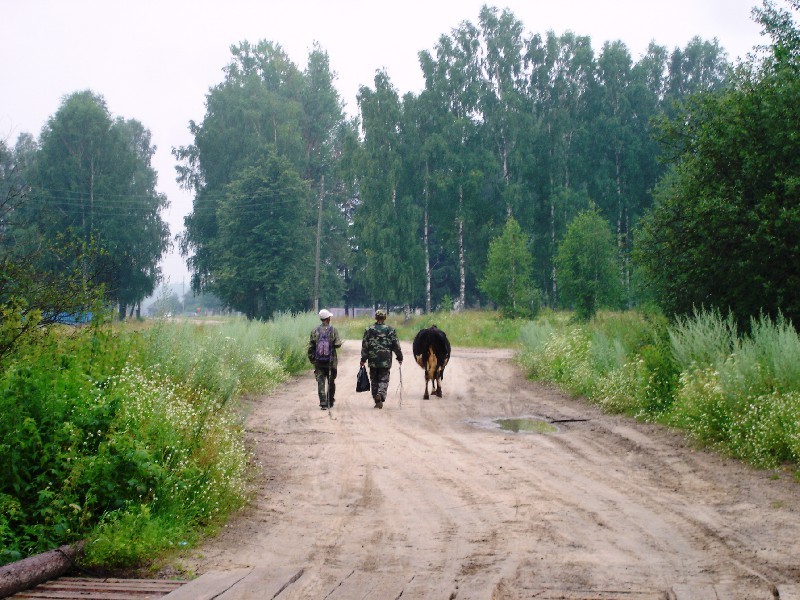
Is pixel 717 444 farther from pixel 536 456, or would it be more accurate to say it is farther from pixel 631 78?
pixel 631 78

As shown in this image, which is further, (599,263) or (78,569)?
(599,263)

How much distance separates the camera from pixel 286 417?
14.5 metres

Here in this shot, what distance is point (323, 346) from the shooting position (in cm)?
1545

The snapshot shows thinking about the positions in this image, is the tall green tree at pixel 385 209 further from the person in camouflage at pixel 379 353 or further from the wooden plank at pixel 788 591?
the wooden plank at pixel 788 591

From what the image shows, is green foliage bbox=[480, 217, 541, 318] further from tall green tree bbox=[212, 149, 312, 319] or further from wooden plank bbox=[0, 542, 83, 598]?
wooden plank bbox=[0, 542, 83, 598]

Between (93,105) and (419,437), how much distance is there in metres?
53.6

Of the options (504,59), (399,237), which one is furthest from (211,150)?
(504,59)

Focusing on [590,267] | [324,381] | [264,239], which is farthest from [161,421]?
[264,239]

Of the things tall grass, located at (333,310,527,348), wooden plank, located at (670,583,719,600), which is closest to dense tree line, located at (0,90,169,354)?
tall grass, located at (333,310,527,348)

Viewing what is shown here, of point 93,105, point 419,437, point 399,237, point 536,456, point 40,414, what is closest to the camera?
point 40,414

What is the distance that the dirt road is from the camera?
5.48m

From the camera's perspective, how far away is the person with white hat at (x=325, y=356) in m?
15.3

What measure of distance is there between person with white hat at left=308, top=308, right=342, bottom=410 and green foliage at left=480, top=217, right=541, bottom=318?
2892 centimetres

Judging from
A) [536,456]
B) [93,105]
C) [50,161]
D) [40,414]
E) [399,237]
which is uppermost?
[93,105]
